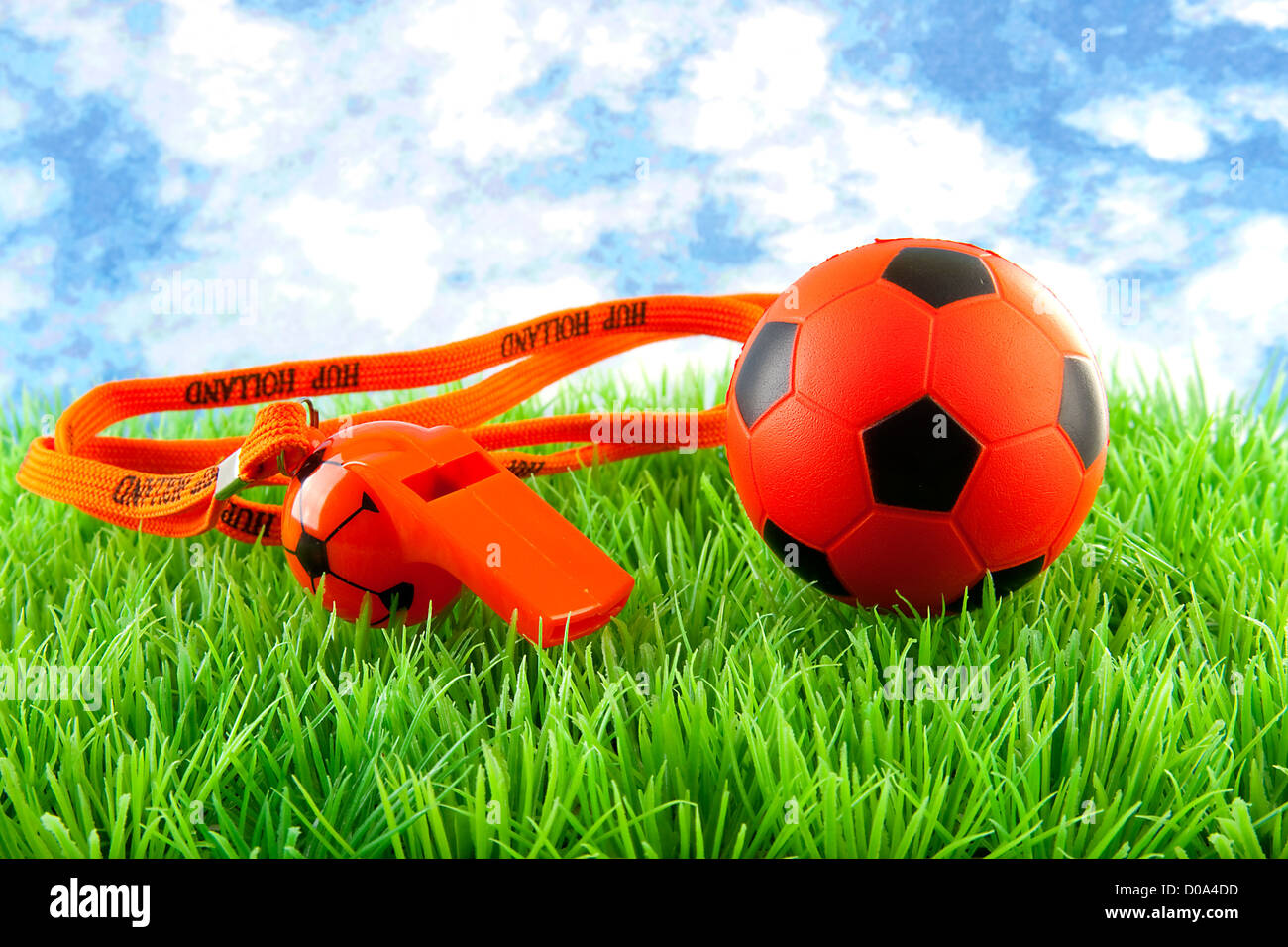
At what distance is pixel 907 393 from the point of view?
1.55m

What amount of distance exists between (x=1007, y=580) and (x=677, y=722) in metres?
0.65

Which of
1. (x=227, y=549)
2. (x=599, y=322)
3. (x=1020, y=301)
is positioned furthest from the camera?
(x=599, y=322)

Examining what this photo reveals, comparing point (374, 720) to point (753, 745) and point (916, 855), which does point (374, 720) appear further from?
point (916, 855)

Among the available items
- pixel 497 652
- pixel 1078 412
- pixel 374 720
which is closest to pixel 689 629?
pixel 497 652

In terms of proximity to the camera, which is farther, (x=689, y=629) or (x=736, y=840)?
(x=689, y=629)

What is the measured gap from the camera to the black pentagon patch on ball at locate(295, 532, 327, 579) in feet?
5.50

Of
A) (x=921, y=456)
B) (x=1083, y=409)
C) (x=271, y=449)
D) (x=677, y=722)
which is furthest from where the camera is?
(x=271, y=449)

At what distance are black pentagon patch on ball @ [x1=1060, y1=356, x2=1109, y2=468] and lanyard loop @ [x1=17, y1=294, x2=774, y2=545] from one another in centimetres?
88

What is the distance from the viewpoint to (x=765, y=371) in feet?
5.55

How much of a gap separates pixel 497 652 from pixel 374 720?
31 centimetres
